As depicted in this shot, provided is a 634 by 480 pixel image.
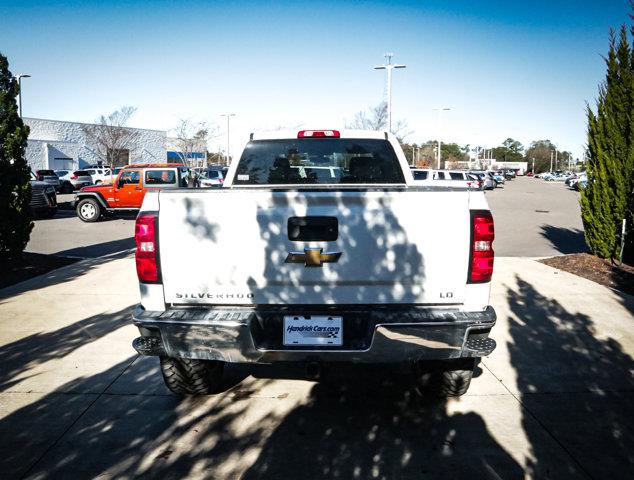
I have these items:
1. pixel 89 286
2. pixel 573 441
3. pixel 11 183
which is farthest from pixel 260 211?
pixel 11 183

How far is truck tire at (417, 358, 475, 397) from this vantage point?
353 cm

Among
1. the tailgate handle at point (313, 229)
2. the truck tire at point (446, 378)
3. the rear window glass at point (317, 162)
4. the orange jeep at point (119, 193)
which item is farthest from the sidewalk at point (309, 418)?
the orange jeep at point (119, 193)

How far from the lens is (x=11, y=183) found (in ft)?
28.9

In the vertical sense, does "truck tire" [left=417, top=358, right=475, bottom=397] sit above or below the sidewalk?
above

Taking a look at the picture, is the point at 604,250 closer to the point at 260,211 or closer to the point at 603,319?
the point at 603,319

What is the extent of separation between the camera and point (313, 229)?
307cm

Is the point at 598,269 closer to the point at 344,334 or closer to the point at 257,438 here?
the point at 344,334

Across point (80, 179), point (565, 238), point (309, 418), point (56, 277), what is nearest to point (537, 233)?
point (565, 238)

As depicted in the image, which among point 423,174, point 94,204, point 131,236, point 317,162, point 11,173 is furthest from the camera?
point 423,174

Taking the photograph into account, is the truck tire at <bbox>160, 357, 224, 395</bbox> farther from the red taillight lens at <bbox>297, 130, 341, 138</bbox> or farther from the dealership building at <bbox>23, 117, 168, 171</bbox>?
the dealership building at <bbox>23, 117, 168, 171</bbox>

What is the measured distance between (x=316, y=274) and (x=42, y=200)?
16713 millimetres

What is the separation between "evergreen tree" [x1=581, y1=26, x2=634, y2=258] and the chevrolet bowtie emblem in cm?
770

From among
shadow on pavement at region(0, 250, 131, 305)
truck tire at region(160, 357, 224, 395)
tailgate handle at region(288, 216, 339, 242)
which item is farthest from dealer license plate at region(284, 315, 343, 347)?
shadow on pavement at region(0, 250, 131, 305)

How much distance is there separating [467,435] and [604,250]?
7170mm
